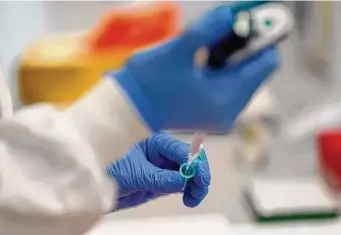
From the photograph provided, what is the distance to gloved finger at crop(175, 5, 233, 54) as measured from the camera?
24.8 inches

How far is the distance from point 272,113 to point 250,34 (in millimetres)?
486

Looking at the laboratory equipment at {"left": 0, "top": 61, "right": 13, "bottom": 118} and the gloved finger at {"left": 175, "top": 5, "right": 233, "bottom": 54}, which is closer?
the laboratory equipment at {"left": 0, "top": 61, "right": 13, "bottom": 118}

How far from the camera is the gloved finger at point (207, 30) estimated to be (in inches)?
24.8

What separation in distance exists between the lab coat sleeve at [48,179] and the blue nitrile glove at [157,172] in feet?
0.09

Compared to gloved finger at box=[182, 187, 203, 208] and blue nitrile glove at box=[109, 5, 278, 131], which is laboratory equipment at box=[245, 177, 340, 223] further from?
gloved finger at box=[182, 187, 203, 208]

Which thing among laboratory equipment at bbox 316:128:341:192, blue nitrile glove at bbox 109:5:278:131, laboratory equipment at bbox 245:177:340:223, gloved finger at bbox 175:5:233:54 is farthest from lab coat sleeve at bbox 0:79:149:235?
laboratory equipment at bbox 316:128:341:192

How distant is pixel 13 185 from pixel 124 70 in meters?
0.21

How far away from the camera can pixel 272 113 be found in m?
1.16

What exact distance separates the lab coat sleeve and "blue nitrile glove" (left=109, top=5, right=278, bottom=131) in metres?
0.12

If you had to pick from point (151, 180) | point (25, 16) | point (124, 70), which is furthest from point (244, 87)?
point (25, 16)

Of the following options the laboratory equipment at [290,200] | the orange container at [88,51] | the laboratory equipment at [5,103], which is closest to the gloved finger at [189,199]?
the laboratory equipment at [5,103]

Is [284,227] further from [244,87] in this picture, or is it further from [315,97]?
[315,97]

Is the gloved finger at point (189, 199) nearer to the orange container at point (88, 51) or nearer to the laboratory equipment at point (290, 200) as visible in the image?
the laboratory equipment at point (290, 200)

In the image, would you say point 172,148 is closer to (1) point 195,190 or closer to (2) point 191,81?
(1) point 195,190
